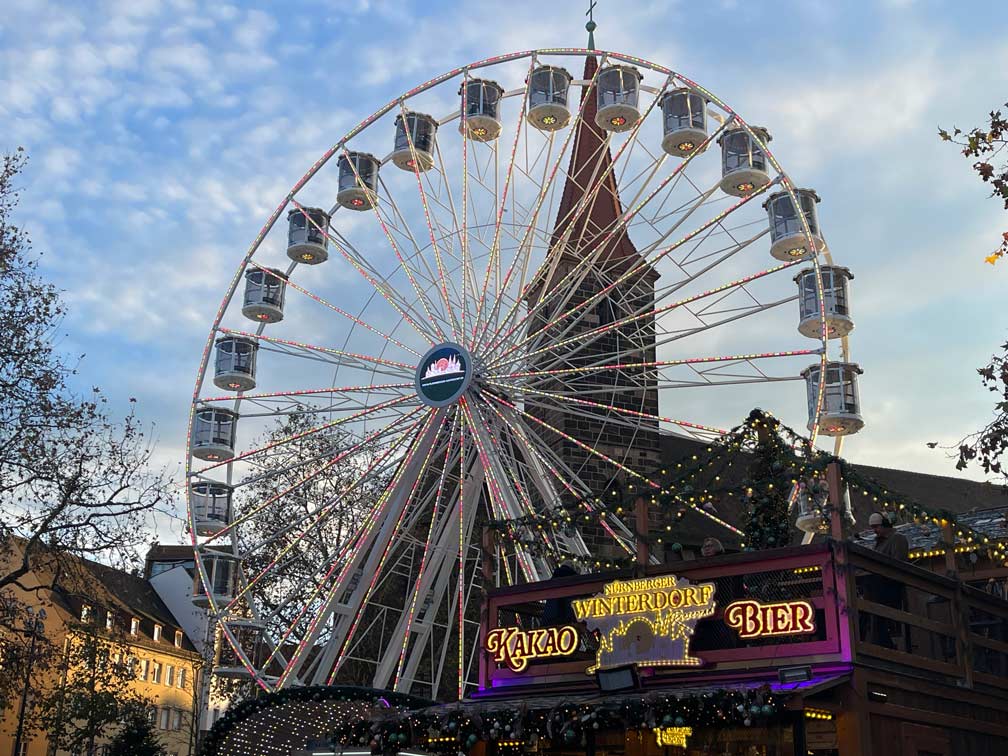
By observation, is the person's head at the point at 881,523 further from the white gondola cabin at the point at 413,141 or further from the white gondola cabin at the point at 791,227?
the white gondola cabin at the point at 413,141

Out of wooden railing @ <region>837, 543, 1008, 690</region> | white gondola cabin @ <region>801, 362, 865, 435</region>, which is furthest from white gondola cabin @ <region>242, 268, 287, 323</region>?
wooden railing @ <region>837, 543, 1008, 690</region>

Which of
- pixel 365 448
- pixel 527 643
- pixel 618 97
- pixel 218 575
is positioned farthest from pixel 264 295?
pixel 527 643

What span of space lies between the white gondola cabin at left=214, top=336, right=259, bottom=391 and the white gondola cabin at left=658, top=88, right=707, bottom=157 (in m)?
8.50

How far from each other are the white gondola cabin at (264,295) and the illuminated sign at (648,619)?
41.1ft

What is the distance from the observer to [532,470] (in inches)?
751

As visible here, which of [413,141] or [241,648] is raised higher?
[413,141]

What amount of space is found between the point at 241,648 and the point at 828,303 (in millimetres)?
11847

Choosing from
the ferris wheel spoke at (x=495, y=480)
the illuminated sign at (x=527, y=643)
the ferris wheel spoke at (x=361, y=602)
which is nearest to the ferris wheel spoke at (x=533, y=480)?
the ferris wheel spoke at (x=495, y=480)

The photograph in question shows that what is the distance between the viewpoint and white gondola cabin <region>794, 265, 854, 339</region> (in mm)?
18422

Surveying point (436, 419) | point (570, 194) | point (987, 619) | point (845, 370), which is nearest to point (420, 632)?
point (436, 419)

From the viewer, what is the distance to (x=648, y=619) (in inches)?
449

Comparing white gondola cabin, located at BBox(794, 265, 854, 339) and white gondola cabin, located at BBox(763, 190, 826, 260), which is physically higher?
white gondola cabin, located at BBox(763, 190, 826, 260)

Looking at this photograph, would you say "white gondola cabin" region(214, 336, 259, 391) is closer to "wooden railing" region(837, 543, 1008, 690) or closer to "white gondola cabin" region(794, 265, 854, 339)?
"white gondola cabin" region(794, 265, 854, 339)

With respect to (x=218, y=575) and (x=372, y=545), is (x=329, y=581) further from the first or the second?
(x=218, y=575)
